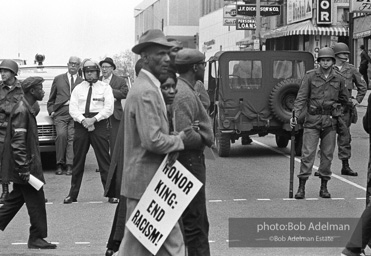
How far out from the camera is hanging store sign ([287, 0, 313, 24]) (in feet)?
157

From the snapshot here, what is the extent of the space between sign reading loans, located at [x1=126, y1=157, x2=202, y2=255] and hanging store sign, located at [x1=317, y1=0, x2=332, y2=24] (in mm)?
40789

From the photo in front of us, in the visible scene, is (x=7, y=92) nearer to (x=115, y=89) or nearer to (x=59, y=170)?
(x=115, y=89)

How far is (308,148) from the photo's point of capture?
1208 cm

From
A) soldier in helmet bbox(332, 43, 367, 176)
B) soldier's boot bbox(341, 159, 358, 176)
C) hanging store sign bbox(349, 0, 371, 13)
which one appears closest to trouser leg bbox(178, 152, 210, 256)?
soldier in helmet bbox(332, 43, 367, 176)

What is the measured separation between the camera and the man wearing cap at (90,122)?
12227mm

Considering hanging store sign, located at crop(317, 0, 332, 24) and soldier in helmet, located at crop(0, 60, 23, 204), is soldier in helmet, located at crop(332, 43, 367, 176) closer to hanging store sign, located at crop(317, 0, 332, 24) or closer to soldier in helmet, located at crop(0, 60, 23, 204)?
soldier in helmet, located at crop(0, 60, 23, 204)

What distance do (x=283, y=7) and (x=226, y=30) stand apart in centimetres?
2063

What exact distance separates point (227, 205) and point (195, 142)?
5.03 m

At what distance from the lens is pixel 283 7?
55.9m

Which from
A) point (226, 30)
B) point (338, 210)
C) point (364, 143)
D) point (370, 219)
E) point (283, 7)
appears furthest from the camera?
point (226, 30)

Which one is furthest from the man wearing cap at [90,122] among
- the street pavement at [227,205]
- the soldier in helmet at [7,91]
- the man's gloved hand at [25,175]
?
the man's gloved hand at [25,175]

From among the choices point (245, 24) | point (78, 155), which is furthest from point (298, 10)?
point (78, 155)

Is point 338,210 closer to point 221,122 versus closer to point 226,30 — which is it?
point 221,122

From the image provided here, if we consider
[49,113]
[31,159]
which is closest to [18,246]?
[31,159]
